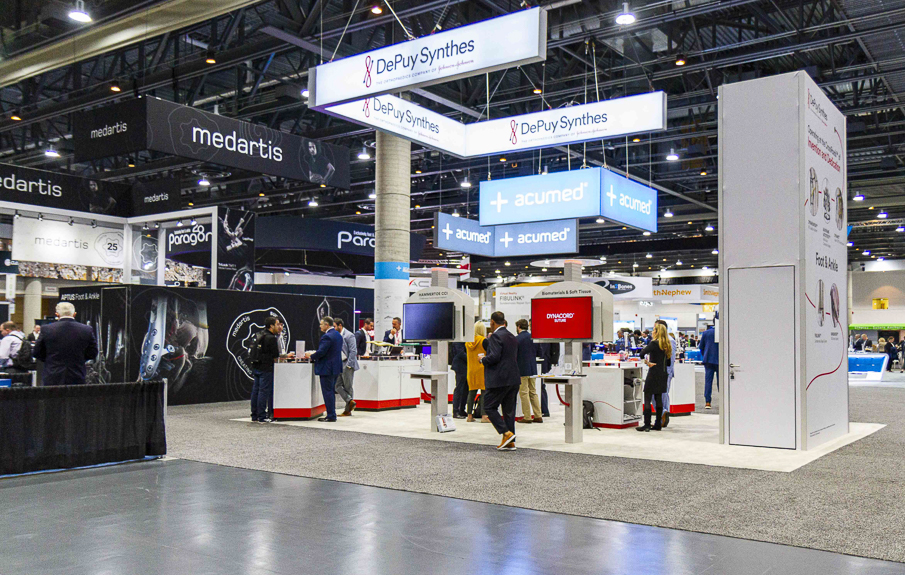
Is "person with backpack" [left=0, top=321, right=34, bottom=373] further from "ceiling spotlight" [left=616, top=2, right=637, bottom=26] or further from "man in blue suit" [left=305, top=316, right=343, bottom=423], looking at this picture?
"ceiling spotlight" [left=616, top=2, right=637, bottom=26]

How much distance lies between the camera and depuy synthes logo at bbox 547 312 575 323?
341 inches

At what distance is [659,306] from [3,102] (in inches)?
1078

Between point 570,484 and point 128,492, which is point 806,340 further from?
point 128,492

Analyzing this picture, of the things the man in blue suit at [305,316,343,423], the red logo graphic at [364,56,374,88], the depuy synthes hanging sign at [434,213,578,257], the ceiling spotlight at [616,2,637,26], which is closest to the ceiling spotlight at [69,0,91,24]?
the man in blue suit at [305,316,343,423]

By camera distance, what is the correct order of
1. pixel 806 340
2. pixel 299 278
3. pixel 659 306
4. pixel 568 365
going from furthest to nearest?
pixel 659 306
pixel 299 278
pixel 568 365
pixel 806 340

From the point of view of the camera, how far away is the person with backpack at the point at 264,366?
1007 centimetres

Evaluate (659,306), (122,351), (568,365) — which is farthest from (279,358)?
(659,306)

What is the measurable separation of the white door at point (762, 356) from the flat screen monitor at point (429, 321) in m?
3.32

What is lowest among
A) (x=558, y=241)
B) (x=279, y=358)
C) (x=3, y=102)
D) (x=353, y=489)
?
(x=353, y=489)

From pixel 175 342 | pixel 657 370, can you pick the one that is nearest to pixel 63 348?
pixel 175 342

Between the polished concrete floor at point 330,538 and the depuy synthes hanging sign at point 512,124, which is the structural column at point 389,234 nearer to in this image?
the depuy synthes hanging sign at point 512,124

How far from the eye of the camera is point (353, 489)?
5.88 meters

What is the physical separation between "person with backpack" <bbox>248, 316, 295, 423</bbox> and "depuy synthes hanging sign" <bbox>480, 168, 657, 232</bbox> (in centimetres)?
351

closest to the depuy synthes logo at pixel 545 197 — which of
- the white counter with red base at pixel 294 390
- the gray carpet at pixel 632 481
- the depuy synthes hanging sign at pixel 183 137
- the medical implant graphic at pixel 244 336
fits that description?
the depuy synthes hanging sign at pixel 183 137
